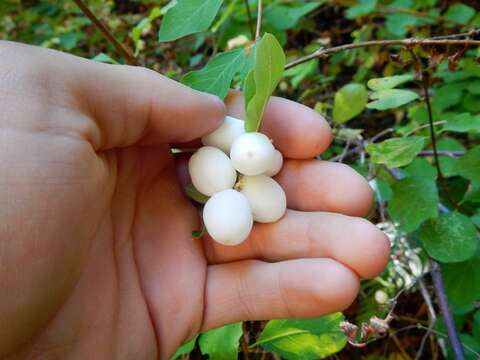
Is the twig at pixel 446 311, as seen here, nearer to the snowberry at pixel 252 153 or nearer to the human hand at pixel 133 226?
the human hand at pixel 133 226

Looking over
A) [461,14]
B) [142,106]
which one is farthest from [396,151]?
[461,14]

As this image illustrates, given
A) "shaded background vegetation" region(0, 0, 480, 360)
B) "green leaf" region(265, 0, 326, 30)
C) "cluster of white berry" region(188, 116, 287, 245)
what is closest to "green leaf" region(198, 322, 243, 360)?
"shaded background vegetation" region(0, 0, 480, 360)

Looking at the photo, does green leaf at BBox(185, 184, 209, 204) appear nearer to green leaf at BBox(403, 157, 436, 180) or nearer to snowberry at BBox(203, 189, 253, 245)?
snowberry at BBox(203, 189, 253, 245)

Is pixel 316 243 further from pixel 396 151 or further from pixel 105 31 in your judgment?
pixel 105 31

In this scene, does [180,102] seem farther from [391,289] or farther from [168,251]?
[391,289]

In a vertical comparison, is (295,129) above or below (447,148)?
above

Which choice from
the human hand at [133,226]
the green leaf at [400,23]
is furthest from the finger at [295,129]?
the green leaf at [400,23]

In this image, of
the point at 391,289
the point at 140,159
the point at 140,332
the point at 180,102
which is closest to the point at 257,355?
the point at 391,289
